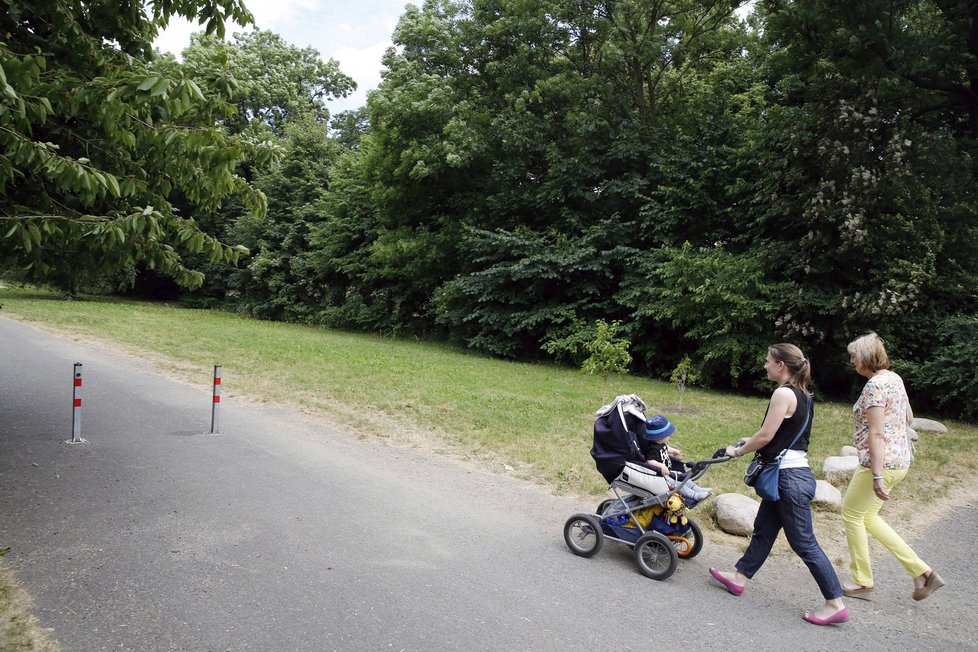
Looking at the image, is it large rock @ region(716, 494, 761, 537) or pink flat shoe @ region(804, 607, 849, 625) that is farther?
large rock @ region(716, 494, 761, 537)

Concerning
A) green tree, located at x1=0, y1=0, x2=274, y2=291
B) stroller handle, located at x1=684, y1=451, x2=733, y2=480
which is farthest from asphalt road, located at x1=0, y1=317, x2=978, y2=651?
green tree, located at x1=0, y1=0, x2=274, y2=291

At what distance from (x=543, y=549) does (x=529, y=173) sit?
19616 mm

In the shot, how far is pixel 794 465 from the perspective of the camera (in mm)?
4574

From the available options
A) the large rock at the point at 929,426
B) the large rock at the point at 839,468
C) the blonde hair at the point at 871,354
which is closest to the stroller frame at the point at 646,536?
the blonde hair at the point at 871,354

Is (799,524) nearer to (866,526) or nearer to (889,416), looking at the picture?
(866,526)

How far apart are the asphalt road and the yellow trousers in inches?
11.3

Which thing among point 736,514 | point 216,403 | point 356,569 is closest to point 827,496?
point 736,514

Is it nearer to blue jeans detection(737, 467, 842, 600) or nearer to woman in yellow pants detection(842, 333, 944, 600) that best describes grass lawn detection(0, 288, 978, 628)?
woman in yellow pants detection(842, 333, 944, 600)

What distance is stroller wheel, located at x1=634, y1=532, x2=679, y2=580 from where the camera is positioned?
4.96 metres

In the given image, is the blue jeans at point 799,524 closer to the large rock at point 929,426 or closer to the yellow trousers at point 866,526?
the yellow trousers at point 866,526

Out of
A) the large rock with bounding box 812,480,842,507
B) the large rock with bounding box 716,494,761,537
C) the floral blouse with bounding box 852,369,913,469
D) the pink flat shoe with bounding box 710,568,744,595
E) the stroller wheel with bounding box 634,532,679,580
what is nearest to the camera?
the floral blouse with bounding box 852,369,913,469

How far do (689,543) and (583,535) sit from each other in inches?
34.1

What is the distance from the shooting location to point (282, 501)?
6.36 meters

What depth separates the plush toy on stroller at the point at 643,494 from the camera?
5055mm
